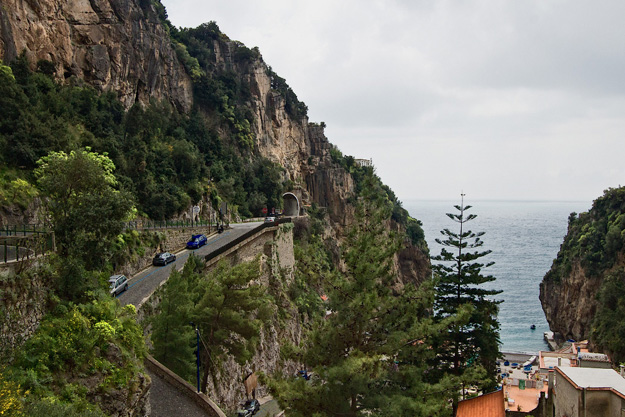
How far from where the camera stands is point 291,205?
5562cm

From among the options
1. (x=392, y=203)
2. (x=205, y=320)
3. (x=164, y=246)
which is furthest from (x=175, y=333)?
(x=392, y=203)

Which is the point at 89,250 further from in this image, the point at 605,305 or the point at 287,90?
the point at 287,90

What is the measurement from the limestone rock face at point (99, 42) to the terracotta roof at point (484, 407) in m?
27.5

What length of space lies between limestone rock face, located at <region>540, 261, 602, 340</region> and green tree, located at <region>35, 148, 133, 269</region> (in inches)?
1968

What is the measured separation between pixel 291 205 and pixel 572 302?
33.8 meters

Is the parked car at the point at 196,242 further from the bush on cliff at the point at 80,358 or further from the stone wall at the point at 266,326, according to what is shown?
the bush on cliff at the point at 80,358

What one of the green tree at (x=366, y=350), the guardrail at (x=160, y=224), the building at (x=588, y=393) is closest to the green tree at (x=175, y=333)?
the green tree at (x=366, y=350)

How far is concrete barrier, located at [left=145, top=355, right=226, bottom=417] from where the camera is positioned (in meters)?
16.3

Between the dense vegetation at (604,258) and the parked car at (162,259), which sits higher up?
the parked car at (162,259)

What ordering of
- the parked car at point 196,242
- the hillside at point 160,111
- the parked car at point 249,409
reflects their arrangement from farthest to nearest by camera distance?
the parked car at point 196,242, the hillside at point 160,111, the parked car at point 249,409

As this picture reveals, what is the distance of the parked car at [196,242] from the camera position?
103ft

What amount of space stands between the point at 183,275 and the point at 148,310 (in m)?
1.98

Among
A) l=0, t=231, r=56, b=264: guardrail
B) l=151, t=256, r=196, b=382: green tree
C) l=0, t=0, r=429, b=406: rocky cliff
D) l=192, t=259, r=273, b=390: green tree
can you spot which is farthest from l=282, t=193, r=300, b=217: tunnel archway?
l=0, t=231, r=56, b=264: guardrail

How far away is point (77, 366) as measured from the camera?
42.3 feet
